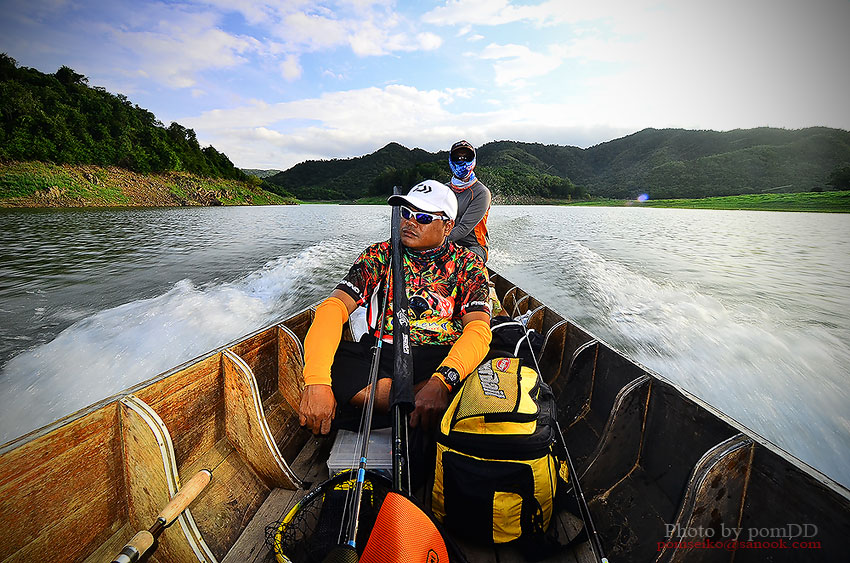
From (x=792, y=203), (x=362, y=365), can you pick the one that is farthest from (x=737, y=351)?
(x=792, y=203)

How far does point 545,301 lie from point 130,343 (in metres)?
7.95

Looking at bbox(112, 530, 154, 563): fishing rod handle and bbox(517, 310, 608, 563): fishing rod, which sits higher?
bbox(112, 530, 154, 563): fishing rod handle

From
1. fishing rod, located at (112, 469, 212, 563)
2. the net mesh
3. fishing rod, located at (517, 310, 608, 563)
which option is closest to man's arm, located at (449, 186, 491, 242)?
fishing rod, located at (517, 310, 608, 563)

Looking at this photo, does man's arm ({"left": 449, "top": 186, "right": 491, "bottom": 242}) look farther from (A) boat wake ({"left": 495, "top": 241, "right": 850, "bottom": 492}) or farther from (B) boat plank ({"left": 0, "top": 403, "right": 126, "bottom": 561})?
(B) boat plank ({"left": 0, "top": 403, "right": 126, "bottom": 561})

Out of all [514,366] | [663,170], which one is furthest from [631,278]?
[663,170]

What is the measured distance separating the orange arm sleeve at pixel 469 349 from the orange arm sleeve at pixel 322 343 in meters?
0.72

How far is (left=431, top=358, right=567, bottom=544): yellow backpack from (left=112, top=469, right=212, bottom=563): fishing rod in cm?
121

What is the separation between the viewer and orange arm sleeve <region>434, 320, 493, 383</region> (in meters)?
2.25

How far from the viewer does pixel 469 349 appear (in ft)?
7.60

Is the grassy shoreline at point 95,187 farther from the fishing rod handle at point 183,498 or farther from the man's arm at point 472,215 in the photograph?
the fishing rod handle at point 183,498

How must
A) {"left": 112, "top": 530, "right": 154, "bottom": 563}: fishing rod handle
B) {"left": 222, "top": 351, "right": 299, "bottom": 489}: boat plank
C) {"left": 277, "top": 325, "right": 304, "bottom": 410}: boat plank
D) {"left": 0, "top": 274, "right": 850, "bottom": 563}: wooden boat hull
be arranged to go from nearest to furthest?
{"left": 112, "top": 530, "right": 154, "bottom": 563}: fishing rod handle, {"left": 0, "top": 274, "right": 850, "bottom": 563}: wooden boat hull, {"left": 222, "top": 351, "right": 299, "bottom": 489}: boat plank, {"left": 277, "top": 325, "right": 304, "bottom": 410}: boat plank

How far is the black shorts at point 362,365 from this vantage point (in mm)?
2404

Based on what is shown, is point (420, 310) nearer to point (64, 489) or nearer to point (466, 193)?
point (64, 489)

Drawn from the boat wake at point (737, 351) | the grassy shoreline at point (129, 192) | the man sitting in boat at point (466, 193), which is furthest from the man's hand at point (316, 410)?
the grassy shoreline at point (129, 192)
